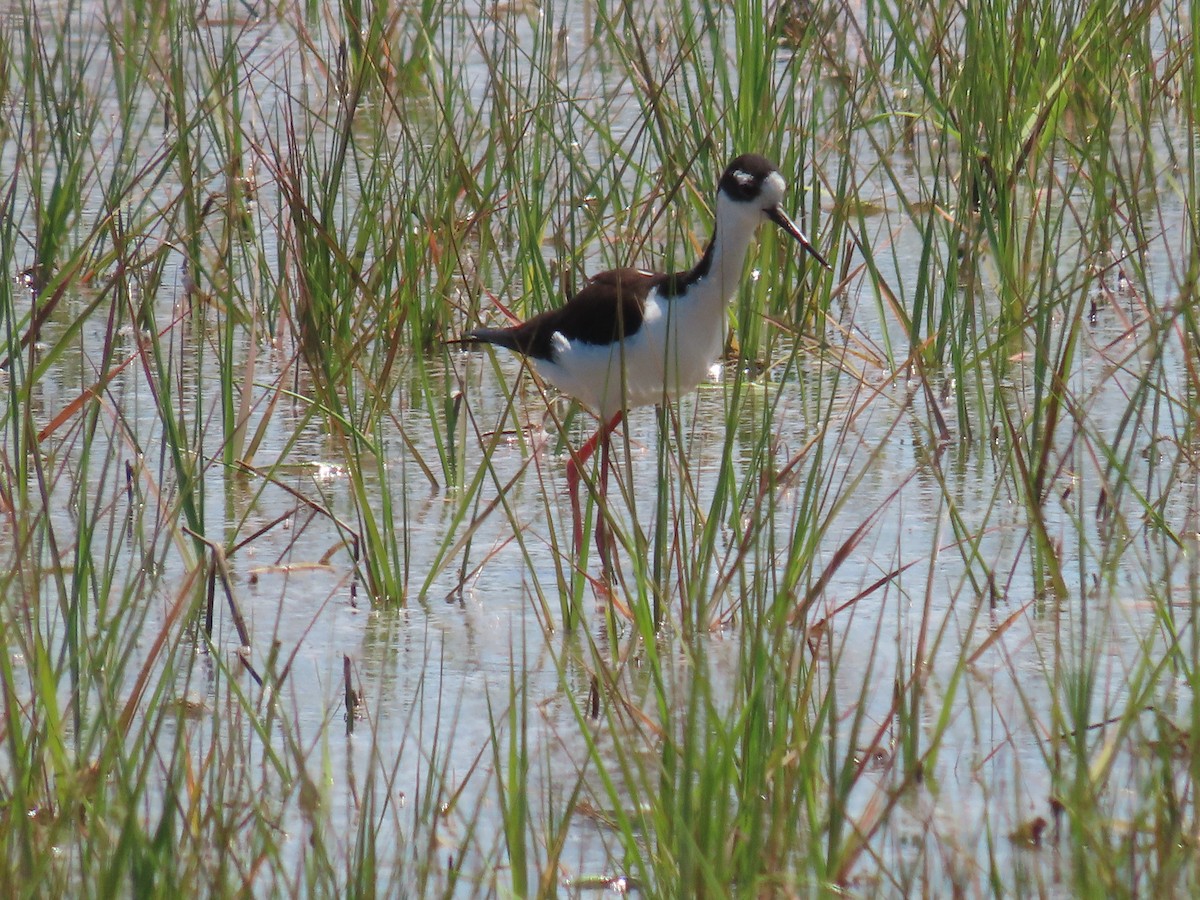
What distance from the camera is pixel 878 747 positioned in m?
2.66

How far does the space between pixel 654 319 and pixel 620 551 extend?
461 mm

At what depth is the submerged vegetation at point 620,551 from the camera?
2133mm

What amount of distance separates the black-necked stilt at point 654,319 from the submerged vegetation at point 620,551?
9 cm

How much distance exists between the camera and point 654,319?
3.90 metres

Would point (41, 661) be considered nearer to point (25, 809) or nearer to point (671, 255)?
point (25, 809)

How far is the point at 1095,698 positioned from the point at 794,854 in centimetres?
70

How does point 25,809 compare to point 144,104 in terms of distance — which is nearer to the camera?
point 25,809

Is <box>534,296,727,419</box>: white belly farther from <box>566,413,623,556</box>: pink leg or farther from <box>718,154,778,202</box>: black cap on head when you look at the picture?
<box>718,154,778,202</box>: black cap on head

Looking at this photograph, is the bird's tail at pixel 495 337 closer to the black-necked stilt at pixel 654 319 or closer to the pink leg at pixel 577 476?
the black-necked stilt at pixel 654 319

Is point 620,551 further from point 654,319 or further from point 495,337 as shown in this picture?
point 495,337

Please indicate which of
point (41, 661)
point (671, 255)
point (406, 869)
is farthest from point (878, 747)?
point (671, 255)

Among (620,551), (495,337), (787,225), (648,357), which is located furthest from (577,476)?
(787,225)

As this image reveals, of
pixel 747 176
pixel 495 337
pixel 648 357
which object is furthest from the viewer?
pixel 495 337

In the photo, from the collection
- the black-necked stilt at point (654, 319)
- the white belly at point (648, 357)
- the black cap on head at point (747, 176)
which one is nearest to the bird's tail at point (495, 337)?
the black-necked stilt at point (654, 319)
